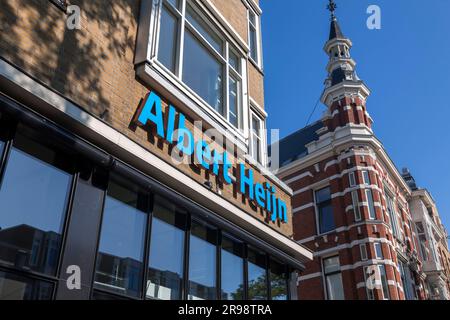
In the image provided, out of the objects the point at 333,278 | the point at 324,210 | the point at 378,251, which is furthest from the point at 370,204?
the point at 333,278

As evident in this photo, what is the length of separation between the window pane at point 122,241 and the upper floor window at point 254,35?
6.95m

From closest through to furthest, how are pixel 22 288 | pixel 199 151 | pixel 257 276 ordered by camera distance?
1. pixel 22 288
2. pixel 199 151
3. pixel 257 276

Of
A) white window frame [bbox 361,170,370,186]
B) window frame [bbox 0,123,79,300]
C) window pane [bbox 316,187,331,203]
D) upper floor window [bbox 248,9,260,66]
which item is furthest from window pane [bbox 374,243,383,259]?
window frame [bbox 0,123,79,300]

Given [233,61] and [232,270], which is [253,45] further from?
[232,270]

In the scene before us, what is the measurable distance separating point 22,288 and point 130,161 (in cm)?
250

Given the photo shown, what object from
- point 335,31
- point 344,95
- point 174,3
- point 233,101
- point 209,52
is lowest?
point 233,101

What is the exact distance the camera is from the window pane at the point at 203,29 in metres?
9.40

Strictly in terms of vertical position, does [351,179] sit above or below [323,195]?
above

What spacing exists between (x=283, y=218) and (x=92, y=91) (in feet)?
20.1

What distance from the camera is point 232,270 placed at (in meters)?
8.55

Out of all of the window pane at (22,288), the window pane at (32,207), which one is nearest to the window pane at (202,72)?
the window pane at (32,207)

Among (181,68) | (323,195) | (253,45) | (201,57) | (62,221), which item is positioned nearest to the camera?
(62,221)

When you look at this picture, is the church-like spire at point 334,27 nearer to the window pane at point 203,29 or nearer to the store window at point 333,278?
the store window at point 333,278

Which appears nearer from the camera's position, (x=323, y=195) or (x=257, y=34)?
(x=257, y=34)
